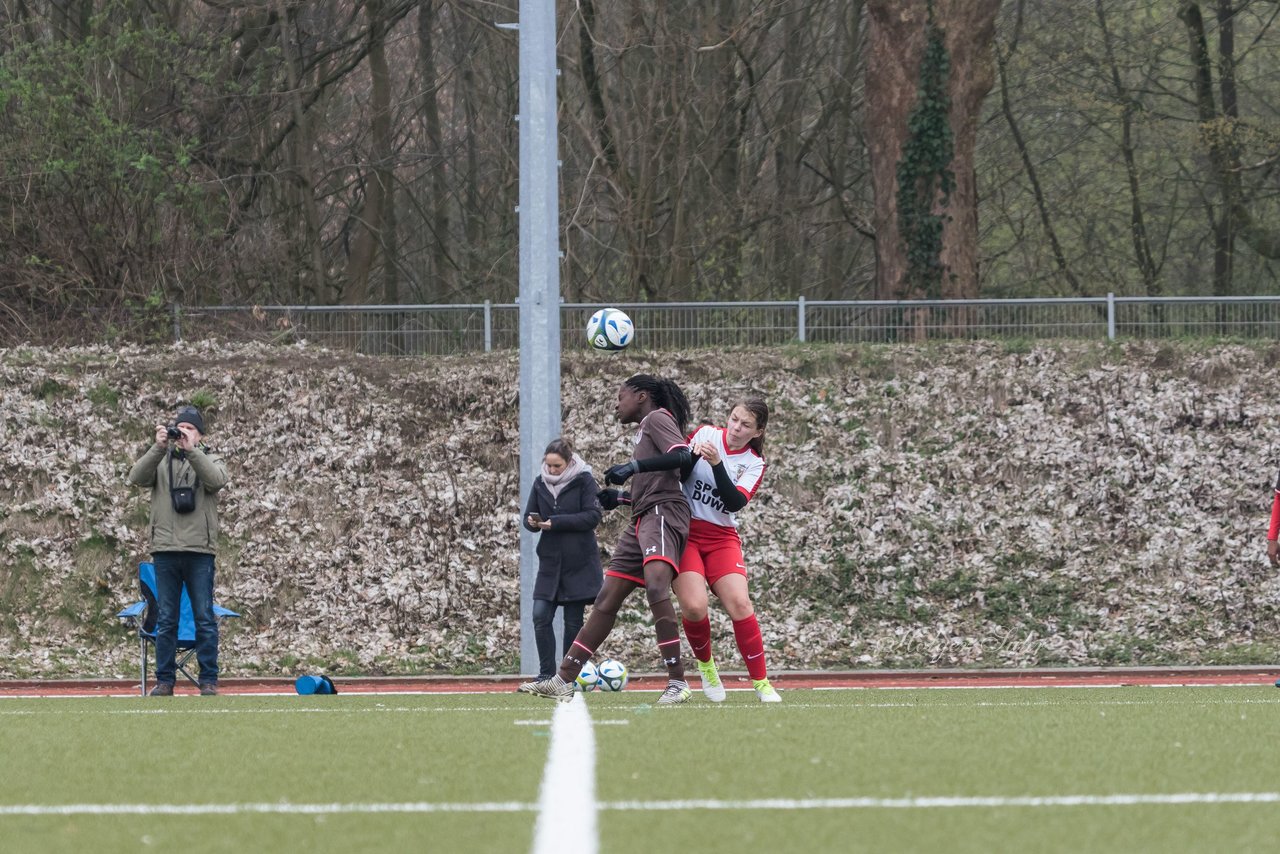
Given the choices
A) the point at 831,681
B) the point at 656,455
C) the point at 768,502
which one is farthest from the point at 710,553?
the point at 768,502

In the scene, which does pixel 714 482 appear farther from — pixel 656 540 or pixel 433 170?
pixel 433 170

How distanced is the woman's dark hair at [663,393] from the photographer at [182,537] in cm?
406

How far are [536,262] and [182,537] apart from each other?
401 centimetres

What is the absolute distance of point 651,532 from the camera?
10078 millimetres

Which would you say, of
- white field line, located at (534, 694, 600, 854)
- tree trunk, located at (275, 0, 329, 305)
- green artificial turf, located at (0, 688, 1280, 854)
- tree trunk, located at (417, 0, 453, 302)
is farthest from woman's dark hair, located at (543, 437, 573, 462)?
tree trunk, located at (417, 0, 453, 302)

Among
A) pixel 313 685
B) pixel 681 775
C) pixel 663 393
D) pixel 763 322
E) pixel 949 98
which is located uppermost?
pixel 949 98

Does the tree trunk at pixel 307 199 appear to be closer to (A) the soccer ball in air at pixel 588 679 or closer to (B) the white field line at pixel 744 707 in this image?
(A) the soccer ball in air at pixel 588 679

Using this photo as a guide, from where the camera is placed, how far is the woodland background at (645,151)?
23.2 meters

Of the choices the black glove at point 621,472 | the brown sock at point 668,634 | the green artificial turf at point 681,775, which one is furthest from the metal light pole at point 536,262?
the black glove at point 621,472

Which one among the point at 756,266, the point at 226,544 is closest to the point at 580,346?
the point at 226,544

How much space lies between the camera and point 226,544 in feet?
61.2

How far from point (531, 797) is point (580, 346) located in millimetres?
17084

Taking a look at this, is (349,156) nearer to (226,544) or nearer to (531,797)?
(226,544)

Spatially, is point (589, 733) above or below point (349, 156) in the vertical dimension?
below
